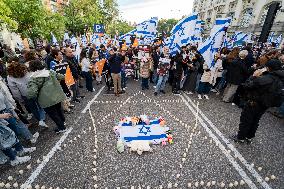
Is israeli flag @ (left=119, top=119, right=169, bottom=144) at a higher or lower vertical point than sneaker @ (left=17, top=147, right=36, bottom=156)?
higher

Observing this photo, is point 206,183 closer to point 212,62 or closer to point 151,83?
point 212,62

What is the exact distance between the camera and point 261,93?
4.88 meters

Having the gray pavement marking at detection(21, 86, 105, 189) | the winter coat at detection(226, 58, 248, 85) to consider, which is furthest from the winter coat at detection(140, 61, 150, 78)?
the gray pavement marking at detection(21, 86, 105, 189)

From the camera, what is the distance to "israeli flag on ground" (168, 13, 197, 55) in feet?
26.3

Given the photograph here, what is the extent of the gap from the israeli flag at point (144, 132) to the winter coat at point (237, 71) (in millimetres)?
3948

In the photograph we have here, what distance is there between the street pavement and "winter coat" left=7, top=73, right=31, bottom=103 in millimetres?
1316

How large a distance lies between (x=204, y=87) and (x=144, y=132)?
490cm

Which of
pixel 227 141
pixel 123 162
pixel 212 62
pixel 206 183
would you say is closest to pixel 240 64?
pixel 212 62

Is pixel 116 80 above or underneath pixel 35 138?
above

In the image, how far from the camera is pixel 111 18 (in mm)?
55469

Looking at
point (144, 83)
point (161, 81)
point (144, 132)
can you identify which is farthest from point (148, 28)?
point (144, 132)

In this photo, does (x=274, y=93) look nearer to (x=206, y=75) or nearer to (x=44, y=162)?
(x=206, y=75)

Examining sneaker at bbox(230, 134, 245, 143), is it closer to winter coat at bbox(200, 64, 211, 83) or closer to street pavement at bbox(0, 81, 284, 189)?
street pavement at bbox(0, 81, 284, 189)

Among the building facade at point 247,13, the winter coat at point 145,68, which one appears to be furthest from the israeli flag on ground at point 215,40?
the building facade at point 247,13
